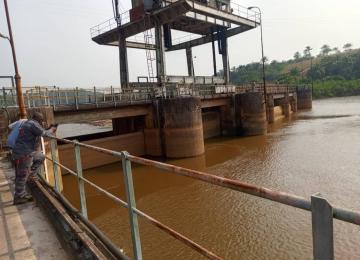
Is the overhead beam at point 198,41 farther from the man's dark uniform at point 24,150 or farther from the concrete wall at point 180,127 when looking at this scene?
the man's dark uniform at point 24,150

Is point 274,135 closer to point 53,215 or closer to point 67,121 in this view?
point 67,121

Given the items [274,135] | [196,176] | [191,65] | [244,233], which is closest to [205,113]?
[274,135]

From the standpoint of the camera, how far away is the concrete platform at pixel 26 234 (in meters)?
3.50

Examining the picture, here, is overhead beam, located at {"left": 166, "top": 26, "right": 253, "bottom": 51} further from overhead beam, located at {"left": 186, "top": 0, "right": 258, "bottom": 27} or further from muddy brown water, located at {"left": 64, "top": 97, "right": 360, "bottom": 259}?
muddy brown water, located at {"left": 64, "top": 97, "right": 360, "bottom": 259}

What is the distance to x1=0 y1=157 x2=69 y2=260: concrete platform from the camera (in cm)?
350

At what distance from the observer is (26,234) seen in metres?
4.01

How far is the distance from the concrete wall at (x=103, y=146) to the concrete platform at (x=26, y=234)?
1158 cm

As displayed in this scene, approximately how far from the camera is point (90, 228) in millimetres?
3871

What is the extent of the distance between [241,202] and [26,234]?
783cm

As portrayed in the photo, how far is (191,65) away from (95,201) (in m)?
25.1

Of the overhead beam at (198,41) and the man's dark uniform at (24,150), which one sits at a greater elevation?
the overhead beam at (198,41)

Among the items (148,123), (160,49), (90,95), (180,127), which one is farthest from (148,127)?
(160,49)

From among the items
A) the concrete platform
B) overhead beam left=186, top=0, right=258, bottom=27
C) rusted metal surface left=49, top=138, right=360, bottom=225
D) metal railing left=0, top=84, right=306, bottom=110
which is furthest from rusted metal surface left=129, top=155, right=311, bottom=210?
overhead beam left=186, top=0, right=258, bottom=27

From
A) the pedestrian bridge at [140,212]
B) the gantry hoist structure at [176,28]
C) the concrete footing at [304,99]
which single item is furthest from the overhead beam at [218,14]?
the concrete footing at [304,99]
